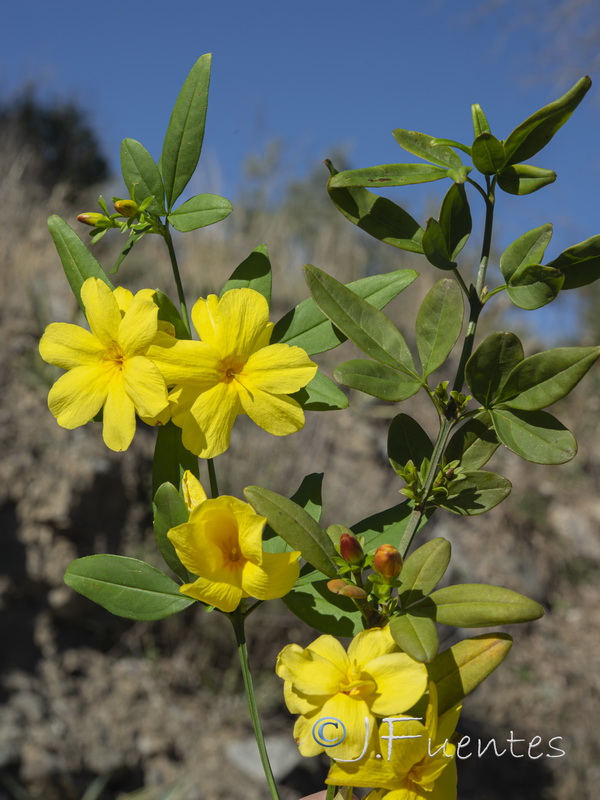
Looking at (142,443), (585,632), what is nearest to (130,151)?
(142,443)

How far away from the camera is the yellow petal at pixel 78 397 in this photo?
512 millimetres

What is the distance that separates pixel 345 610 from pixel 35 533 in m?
2.44

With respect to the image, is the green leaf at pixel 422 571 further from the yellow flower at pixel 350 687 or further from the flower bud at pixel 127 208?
the flower bud at pixel 127 208

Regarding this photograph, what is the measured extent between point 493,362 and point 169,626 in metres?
2.50

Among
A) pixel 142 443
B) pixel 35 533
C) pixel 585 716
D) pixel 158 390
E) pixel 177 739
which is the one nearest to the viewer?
pixel 158 390

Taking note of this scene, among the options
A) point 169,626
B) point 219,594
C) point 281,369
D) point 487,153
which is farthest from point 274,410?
point 169,626

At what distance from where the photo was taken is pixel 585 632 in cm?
386

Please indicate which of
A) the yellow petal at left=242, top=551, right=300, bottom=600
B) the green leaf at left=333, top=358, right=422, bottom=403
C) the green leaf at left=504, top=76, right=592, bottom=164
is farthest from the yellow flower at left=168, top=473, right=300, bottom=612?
the green leaf at left=504, top=76, right=592, bottom=164

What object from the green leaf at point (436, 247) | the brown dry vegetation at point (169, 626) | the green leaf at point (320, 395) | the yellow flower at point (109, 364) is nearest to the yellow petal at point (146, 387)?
the yellow flower at point (109, 364)

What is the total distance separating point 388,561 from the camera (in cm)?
43

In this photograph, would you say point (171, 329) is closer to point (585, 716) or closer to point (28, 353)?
point (28, 353)

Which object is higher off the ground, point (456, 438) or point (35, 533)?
point (456, 438)

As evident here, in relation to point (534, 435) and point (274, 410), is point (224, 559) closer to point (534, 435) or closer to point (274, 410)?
point (274, 410)

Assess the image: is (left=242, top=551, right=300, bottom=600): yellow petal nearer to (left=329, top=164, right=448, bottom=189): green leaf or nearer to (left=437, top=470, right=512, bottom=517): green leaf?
(left=437, top=470, right=512, bottom=517): green leaf
